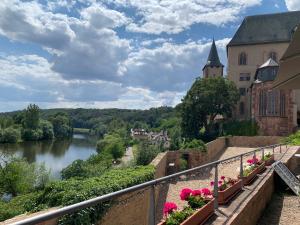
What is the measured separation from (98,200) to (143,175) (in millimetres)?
14949

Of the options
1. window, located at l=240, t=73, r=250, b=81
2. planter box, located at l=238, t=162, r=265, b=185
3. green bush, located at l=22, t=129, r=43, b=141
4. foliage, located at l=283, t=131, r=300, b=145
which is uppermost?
window, located at l=240, t=73, r=250, b=81

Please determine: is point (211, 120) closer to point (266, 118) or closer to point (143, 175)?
point (266, 118)

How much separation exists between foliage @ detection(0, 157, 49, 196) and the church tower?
35.0 metres

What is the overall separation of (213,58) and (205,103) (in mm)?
17823

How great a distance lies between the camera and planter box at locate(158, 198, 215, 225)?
16.4ft

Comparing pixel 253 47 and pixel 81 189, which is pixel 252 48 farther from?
pixel 81 189

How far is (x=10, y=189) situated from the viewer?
3378 centimetres

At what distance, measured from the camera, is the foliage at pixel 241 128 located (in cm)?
4453

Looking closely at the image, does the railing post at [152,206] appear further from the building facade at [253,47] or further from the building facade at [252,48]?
the building facade at [252,48]

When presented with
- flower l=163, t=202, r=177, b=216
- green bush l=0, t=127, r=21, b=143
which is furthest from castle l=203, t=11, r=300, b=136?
green bush l=0, t=127, r=21, b=143

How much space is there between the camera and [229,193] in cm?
718

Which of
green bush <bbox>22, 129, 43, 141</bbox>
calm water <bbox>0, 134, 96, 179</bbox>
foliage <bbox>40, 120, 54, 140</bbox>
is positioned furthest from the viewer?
foliage <bbox>40, 120, 54, 140</bbox>

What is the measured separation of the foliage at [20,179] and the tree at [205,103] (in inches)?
797

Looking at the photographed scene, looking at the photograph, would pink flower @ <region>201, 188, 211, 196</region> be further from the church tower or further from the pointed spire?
the pointed spire
